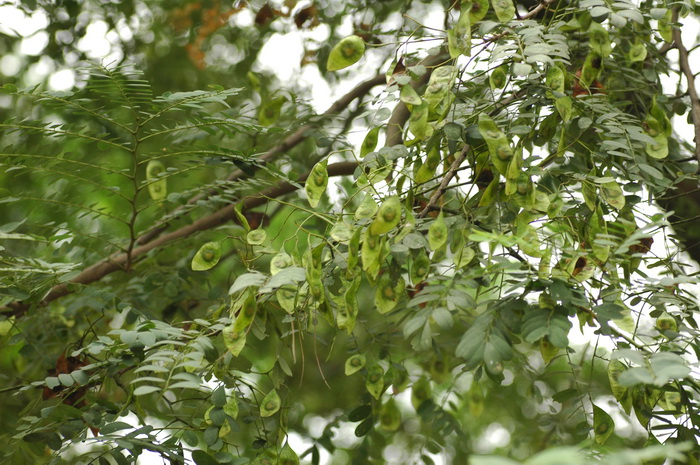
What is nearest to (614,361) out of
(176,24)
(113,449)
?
(113,449)

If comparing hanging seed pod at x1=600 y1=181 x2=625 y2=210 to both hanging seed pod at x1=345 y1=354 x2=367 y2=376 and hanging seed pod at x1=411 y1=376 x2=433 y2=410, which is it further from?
hanging seed pod at x1=411 y1=376 x2=433 y2=410

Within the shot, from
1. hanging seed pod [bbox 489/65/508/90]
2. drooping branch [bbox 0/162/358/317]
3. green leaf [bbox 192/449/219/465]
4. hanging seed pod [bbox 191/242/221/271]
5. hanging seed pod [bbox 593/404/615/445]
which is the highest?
hanging seed pod [bbox 489/65/508/90]

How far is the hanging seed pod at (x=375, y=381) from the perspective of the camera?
3.77 ft

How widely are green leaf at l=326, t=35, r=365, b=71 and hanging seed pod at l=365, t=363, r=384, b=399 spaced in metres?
0.49

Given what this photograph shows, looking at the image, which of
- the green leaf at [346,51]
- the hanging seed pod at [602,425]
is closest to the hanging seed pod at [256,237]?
the green leaf at [346,51]

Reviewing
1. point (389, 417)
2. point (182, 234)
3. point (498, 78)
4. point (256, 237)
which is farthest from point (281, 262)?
point (182, 234)

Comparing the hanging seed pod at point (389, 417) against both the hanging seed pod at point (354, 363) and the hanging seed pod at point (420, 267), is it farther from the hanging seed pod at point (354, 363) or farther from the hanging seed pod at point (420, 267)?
the hanging seed pod at point (420, 267)

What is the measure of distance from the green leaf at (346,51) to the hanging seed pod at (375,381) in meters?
0.49

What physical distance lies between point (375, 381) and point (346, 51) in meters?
0.53

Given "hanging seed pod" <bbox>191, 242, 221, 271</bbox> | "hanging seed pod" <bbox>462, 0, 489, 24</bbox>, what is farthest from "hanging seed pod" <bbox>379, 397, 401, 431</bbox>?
"hanging seed pod" <bbox>462, 0, 489, 24</bbox>

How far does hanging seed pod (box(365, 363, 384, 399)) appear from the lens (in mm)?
1149

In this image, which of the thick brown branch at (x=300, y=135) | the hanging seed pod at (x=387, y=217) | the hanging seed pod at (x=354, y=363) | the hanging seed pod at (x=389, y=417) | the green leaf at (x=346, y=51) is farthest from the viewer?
the thick brown branch at (x=300, y=135)

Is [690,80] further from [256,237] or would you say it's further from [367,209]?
[256,237]

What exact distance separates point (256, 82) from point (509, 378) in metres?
1.08
